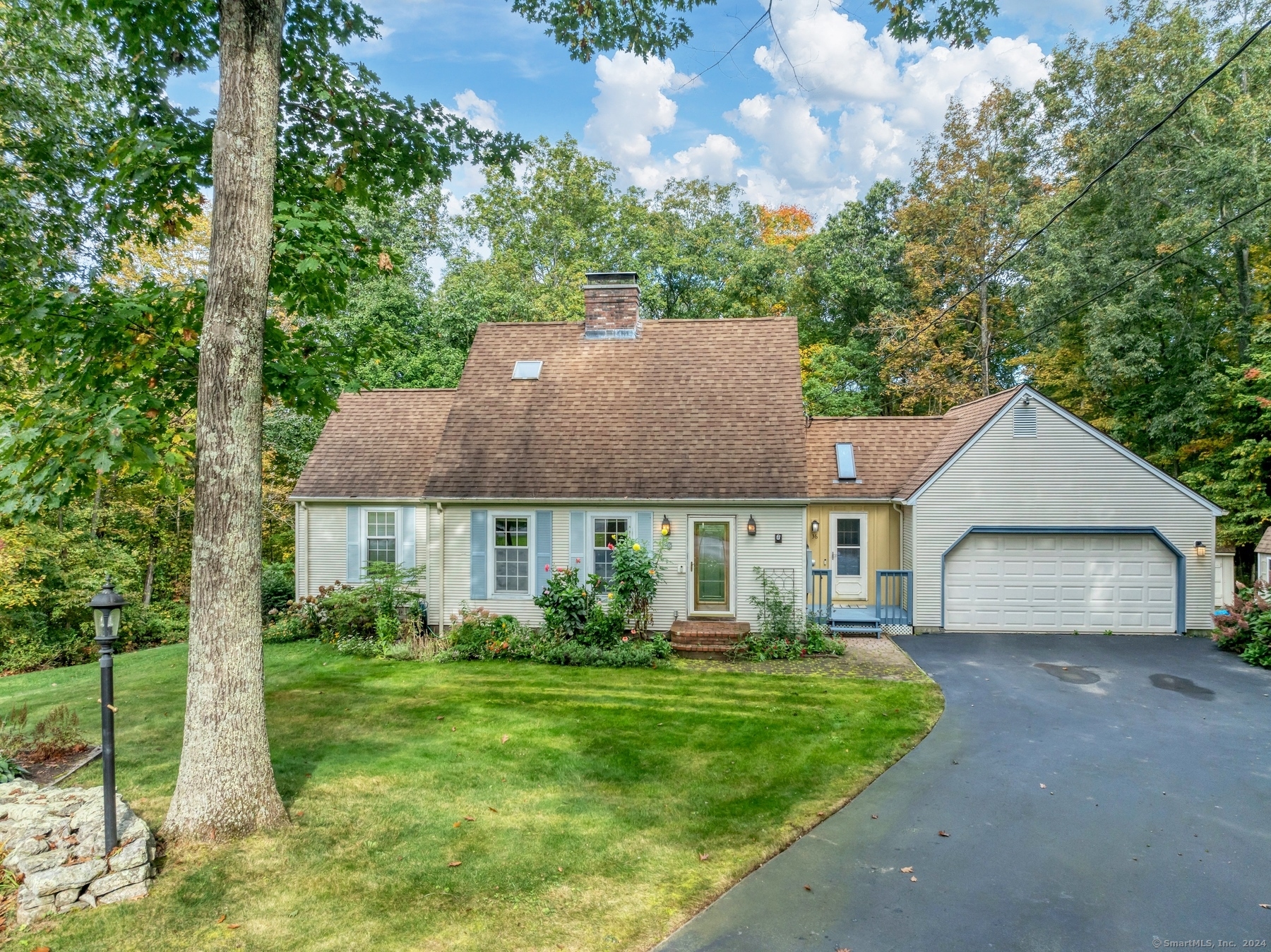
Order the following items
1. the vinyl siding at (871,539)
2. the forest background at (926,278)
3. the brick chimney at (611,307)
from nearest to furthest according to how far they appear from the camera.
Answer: the vinyl siding at (871,539)
the brick chimney at (611,307)
the forest background at (926,278)

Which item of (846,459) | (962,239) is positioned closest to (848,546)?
(846,459)

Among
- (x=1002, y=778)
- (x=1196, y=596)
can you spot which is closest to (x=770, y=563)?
(x=1002, y=778)

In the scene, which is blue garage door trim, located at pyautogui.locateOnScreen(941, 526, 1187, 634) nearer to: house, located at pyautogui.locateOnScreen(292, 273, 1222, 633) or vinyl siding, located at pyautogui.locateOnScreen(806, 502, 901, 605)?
house, located at pyautogui.locateOnScreen(292, 273, 1222, 633)

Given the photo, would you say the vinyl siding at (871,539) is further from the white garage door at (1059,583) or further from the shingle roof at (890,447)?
the white garage door at (1059,583)

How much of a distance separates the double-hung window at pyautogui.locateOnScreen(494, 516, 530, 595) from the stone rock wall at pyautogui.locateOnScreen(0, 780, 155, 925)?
7978mm

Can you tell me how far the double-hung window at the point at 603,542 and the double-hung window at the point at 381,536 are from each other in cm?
428

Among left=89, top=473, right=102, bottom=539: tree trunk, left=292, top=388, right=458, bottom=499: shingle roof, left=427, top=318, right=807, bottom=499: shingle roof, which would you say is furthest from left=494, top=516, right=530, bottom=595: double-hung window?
left=89, top=473, right=102, bottom=539: tree trunk

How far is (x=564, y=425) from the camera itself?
1317cm

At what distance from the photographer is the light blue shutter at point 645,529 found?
39.4ft

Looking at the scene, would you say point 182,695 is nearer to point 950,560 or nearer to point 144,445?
point 144,445


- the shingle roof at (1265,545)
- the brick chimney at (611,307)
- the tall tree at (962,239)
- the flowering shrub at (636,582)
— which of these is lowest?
the flowering shrub at (636,582)

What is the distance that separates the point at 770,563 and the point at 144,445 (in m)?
9.49

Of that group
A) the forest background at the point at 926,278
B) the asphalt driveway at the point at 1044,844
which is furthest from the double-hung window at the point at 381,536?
the asphalt driveway at the point at 1044,844

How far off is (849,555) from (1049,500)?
3.99 metres
